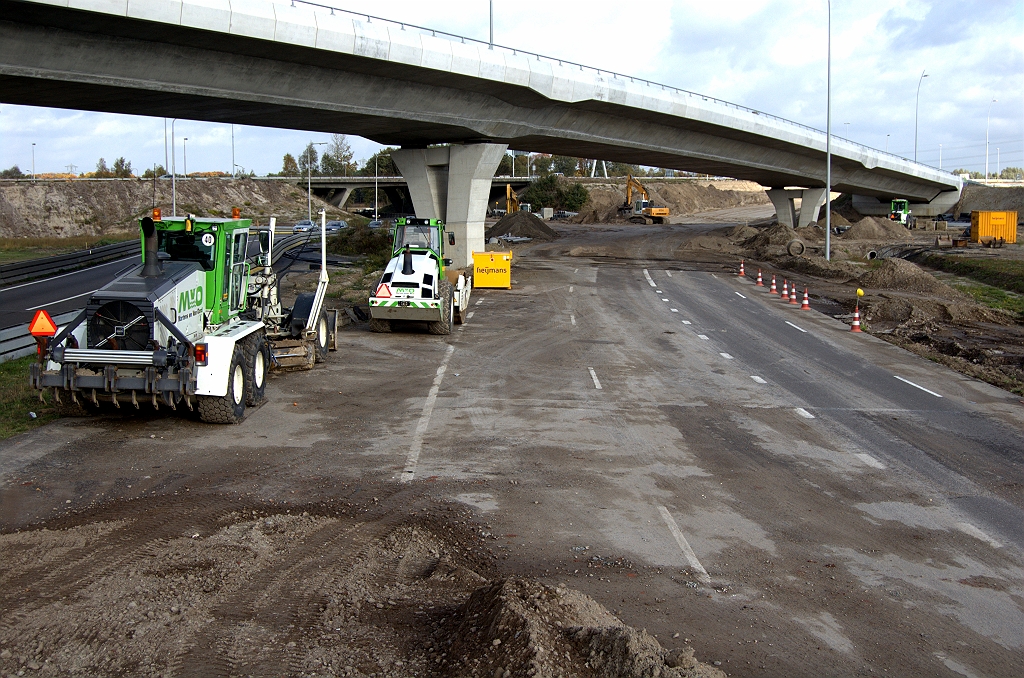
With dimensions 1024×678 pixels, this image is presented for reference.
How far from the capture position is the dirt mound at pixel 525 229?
63.2 meters

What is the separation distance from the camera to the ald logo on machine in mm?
12289

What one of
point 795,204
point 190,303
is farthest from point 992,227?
point 190,303

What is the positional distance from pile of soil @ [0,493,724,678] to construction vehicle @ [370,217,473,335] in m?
→ 12.7

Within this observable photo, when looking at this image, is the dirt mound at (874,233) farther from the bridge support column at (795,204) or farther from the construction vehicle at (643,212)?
the construction vehicle at (643,212)

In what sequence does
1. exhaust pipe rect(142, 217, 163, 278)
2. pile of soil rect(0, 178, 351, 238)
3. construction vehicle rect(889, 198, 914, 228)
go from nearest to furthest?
exhaust pipe rect(142, 217, 163, 278), construction vehicle rect(889, 198, 914, 228), pile of soil rect(0, 178, 351, 238)

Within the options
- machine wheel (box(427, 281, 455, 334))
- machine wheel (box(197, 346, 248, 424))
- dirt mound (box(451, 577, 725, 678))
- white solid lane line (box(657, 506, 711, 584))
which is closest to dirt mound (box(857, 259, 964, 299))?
machine wheel (box(427, 281, 455, 334))

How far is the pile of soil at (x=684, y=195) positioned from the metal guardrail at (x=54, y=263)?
228 ft

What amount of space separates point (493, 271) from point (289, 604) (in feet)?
87.4

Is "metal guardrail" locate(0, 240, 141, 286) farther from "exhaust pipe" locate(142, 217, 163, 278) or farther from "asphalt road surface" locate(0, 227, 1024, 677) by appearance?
"exhaust pipe" locate(142, 217, 163, 278)

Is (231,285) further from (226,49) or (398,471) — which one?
(226,49)

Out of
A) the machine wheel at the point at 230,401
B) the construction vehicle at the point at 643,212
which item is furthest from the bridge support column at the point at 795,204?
the machine wheel at the point at 230,401

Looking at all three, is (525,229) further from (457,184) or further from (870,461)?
(870,461)

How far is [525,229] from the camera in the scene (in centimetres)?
6431

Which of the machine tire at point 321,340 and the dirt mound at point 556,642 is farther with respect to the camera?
the machine tire at point 321,340
